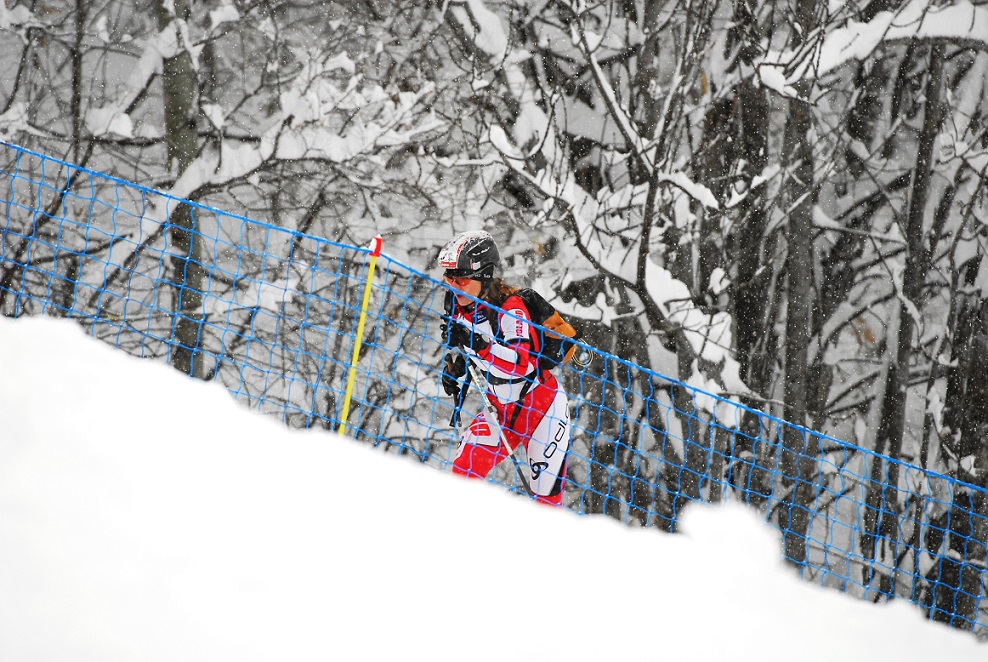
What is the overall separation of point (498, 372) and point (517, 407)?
0.32m

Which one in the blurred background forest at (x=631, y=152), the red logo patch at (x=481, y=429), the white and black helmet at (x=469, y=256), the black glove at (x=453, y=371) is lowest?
the red logo patch at (x=481, y=429)

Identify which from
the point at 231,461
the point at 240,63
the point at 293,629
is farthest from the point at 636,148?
the point at 293,629

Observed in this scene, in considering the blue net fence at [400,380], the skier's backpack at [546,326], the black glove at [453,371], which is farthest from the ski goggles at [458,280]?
the blue net fence at [400,380]

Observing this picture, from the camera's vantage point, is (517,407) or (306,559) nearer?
(306,559)

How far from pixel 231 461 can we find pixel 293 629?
883mm

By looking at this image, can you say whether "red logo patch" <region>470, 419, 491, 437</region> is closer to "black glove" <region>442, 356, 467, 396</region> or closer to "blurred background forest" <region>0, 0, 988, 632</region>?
"black glove" <region>442, 356, 467, 396</region>

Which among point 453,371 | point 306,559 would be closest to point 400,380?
point 453,371

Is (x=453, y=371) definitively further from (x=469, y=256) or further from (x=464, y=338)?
(x=469, y=256)

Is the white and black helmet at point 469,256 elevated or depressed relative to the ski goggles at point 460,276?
elevated

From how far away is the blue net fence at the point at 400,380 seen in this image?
32.1 feet

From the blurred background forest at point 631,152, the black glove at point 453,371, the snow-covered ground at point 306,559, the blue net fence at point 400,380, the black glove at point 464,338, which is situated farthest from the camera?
the blue net fence at point 400,380

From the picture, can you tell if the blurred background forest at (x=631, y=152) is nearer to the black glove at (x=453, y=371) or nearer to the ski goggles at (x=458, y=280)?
the black glove at (x=453, y=371)

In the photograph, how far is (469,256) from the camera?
4.48 m

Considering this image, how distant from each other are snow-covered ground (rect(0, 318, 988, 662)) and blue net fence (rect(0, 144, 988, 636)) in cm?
626
